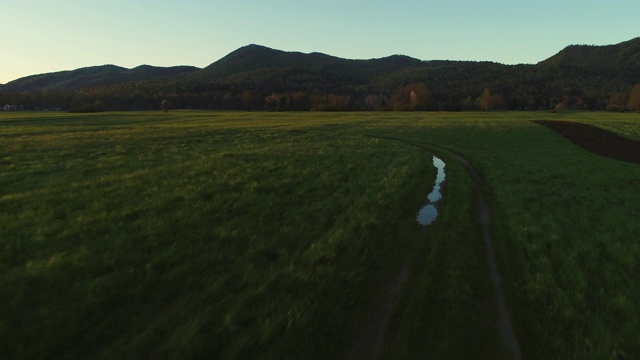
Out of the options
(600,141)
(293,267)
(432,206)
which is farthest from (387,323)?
(600,141)

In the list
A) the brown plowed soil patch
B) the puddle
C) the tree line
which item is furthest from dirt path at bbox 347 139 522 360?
the tree line

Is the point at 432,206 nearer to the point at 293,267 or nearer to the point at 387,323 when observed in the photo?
the point at 293,267

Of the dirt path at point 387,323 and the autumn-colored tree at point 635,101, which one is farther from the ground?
the autumn-colored tree at point 635,101

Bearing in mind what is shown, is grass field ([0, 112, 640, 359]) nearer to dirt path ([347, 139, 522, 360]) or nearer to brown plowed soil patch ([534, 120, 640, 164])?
dirt path ([347, 139, 522, 360])

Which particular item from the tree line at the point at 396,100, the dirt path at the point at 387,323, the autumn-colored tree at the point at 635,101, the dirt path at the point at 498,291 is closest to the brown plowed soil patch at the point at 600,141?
the dirt path at the point at 498,291

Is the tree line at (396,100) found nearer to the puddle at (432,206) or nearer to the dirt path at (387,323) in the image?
the puddle at (432,206)
